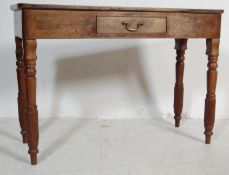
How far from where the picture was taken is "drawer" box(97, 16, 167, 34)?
4.99 ft

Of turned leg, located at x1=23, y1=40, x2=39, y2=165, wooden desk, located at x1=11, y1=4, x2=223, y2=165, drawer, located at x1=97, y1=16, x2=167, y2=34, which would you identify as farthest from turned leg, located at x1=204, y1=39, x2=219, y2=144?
turned leg, located at x1=23, y1=40, x2=39, y2=165

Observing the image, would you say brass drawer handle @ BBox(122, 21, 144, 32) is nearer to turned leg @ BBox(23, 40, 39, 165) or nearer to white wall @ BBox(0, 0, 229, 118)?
turned leg @ BBox(23, 40, 39, 165)

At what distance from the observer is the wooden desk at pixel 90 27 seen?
1438 mm

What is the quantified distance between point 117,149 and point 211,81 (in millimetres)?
543

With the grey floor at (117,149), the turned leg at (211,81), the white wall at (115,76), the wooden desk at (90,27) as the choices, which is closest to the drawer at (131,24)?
the wooden desk at (90,27)

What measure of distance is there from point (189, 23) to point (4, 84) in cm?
123

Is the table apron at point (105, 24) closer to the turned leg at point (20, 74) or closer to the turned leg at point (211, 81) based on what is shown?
the turned leg at point (211, 81)

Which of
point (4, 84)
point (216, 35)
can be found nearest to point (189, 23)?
point (216, 35)

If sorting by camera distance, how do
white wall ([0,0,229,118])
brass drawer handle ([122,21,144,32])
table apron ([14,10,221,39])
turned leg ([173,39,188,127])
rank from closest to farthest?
table apron ([14,10,221,39]) < brass drawer handle ([122,21,144,32]) < turned leg ([173,39,188,127]) < white wall ([0,0,229,118])

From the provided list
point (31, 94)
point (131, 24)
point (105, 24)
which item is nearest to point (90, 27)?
point (105, 24)

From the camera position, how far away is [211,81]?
1745mm

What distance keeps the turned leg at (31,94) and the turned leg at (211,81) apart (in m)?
0.80

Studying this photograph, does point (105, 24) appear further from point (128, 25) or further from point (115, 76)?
point (115, 76)

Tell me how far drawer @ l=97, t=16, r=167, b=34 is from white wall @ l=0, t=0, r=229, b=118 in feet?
2.28
